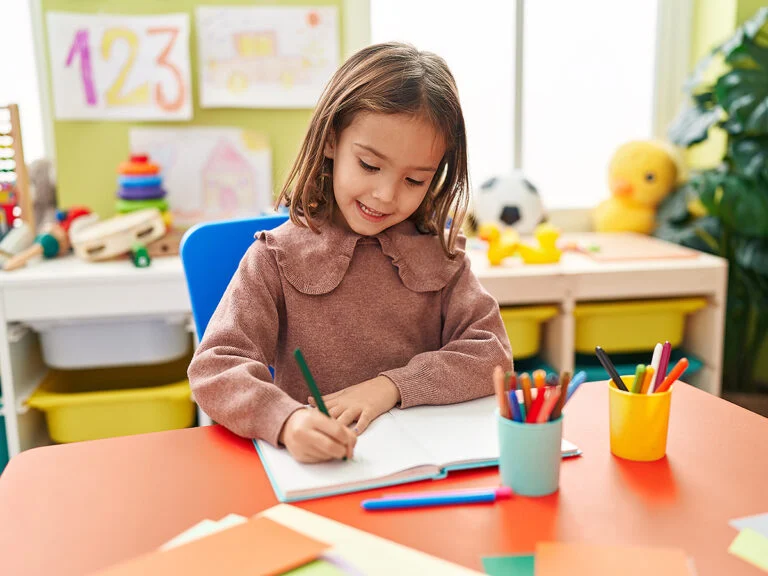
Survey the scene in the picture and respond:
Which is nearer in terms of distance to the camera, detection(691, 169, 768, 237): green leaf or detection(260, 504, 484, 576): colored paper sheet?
detection(260, 504, 484, 576): colored paper sheet

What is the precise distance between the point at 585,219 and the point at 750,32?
721 millimetres

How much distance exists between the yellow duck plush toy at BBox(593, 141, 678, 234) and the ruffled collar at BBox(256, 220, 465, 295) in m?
1.40

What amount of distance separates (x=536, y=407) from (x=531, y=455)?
0.04m

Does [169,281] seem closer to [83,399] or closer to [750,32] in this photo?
[83,399]

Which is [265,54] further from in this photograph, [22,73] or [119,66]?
[22,73]

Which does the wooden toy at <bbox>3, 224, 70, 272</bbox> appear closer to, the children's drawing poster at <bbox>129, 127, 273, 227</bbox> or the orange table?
the children's drawing poster at <bbox>129, 127, 273, 227</bbox>

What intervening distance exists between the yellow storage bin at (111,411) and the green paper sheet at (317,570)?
1.37m

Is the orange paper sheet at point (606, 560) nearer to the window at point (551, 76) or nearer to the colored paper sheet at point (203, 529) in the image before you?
the colored paper sheet at point (203, 529)

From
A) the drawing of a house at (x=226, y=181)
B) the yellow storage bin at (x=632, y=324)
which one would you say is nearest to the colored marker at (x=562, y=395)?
the yellow storage bin at (x=632, y=324)

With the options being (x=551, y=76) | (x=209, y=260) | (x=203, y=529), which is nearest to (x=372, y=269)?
(x=209, y=260)

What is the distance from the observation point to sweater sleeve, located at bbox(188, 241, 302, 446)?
82 centimetres

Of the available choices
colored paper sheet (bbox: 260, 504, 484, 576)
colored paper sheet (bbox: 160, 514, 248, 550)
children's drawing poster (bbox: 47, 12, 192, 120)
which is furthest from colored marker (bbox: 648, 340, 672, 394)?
children's drawing poster (bbox: 47, 12, 192, 120)

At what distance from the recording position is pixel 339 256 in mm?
1049

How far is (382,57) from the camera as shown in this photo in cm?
101
